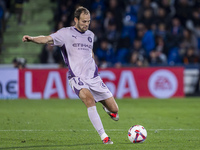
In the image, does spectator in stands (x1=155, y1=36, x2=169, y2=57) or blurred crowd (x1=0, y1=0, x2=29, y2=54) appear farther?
blurred crowd (x1=0, y1=0, x2=29, y2=54)

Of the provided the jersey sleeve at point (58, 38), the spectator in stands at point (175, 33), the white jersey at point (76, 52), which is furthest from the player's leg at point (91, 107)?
the spectator in stands at point (175, 33)

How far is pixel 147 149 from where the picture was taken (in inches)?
281

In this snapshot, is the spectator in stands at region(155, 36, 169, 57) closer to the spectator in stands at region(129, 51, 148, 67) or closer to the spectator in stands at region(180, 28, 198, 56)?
the spectator in stands at region(180, 28, 198, 56)

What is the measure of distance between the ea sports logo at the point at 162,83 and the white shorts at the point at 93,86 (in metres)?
9.35

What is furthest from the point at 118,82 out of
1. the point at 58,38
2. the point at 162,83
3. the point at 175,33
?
the point at 58,38

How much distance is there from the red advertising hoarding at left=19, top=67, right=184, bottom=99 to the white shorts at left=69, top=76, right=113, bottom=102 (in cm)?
923

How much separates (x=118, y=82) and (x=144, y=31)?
2784 millimetres

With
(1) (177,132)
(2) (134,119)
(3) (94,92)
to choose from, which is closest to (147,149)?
(3) (94,92)

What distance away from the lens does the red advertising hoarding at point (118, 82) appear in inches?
677

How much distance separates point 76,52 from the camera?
7.90 meters

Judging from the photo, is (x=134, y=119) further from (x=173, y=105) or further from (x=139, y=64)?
(x=139, y=64)

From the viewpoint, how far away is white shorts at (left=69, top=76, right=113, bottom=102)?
7805mm

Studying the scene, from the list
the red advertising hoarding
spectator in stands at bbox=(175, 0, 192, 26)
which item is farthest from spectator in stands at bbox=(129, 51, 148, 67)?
spectator in stands at bbox=(175, 0, 192, 26)

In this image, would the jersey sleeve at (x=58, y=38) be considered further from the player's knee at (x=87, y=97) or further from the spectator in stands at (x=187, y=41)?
the spectator in stands at (x=187, y=41)
